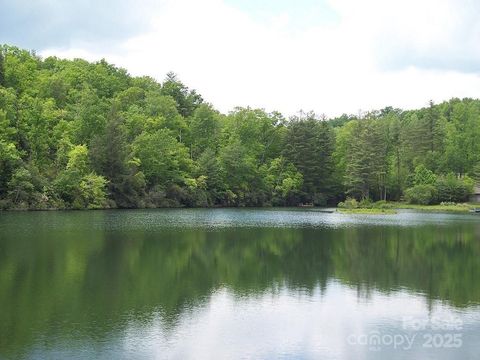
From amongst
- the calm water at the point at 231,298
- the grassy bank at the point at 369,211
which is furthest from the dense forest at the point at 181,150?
the calm water at the point at 231,298

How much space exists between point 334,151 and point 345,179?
7.80 m

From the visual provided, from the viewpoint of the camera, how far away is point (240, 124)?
9106 cm

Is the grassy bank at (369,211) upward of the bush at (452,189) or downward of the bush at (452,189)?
downward

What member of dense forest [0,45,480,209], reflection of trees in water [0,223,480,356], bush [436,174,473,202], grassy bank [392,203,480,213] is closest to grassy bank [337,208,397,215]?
grassy bank [392,203,480,213]

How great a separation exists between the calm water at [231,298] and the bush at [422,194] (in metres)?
53.4

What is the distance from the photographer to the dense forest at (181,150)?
194 feet

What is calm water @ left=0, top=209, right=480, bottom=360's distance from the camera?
38.5 ft

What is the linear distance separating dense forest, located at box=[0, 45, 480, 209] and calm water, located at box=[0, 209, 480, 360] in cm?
2809

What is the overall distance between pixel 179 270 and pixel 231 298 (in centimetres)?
508

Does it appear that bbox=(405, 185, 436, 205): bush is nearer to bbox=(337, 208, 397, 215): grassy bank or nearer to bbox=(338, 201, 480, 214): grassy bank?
bbox=(338, 201, 480, 214): grassy bank

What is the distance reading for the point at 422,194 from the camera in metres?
83.2

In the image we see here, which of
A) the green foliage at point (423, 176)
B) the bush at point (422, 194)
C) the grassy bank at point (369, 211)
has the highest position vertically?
the green foliage at point (423, 176)

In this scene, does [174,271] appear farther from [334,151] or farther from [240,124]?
[334,151]

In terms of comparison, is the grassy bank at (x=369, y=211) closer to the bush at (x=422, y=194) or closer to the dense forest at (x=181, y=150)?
the dense forest at (x=181, y=150)
